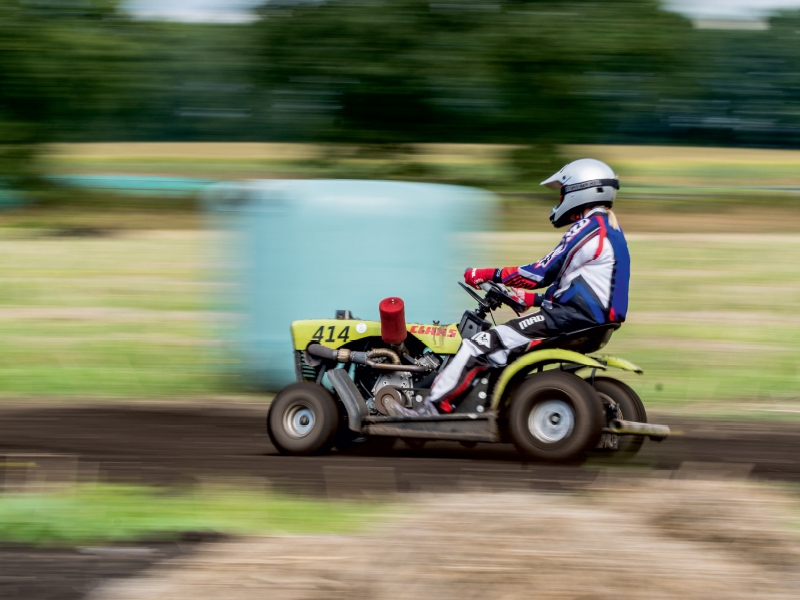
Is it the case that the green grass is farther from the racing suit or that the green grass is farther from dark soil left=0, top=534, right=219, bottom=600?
the racing suit

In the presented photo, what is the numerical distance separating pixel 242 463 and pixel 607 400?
8.00ft

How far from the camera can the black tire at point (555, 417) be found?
7.37 metres

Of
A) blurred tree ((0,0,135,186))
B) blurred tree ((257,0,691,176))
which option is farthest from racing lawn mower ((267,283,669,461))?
blurred tree ((0,0,135,186))

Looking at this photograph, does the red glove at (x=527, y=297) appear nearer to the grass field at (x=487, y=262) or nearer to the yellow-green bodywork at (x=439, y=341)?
the yellow-green bodywork at (x=439, y=341)

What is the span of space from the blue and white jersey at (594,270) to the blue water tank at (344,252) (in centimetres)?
245

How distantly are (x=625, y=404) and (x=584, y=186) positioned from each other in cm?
147

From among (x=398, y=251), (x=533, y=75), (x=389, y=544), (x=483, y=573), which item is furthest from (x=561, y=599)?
(x=533, y=75)

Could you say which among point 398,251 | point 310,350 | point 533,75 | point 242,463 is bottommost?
point 242,463

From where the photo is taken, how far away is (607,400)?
311 inches

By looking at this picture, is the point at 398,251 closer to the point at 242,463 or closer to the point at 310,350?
the point at 310,350

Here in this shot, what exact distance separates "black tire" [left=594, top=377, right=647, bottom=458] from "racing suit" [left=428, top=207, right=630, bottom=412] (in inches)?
20.4

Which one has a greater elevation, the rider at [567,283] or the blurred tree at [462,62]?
the blurred tree at [462,62]

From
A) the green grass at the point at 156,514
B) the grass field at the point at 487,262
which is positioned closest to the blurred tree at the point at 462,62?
the grass field at the point at 487,262

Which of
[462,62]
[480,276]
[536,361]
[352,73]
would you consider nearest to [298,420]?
[480,276]
